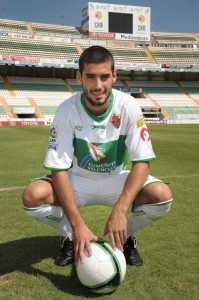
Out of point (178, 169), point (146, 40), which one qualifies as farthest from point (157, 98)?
point (178, 169)

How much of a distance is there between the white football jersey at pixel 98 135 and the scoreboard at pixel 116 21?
46569 mm

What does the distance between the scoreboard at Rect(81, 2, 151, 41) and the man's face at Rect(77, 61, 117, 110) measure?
46.7 metres

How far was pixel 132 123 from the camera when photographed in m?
3.06

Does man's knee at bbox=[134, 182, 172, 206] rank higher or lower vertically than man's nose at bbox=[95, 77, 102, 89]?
lower

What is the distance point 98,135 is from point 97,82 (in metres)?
0.51

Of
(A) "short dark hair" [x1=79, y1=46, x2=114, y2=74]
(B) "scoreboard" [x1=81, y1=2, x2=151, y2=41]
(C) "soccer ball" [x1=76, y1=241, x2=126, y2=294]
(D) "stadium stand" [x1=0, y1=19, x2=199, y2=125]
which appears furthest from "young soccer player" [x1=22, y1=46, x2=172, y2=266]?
(B) "scoreboard" [x1=81, y1=2, x2=151, y2=41]

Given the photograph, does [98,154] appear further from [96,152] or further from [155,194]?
[155,194]

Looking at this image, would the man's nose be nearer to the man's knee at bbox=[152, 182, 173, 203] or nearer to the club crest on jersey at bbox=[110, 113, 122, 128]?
the club crest on jersey at bbox=[110, 113, 122, 128]

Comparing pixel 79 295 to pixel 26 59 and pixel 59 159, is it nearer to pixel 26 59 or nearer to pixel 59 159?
pixel 59 159

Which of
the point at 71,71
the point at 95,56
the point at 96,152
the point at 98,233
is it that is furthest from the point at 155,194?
the point at 71,71

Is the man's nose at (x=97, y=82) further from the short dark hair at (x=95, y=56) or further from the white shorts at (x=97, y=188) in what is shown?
the white shorts at (x=97, y=188)

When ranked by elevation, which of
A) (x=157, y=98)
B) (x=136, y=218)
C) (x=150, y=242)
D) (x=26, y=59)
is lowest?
(x=157, y=98)

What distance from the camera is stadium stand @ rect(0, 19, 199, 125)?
38719mm

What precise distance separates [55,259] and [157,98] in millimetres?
42178
